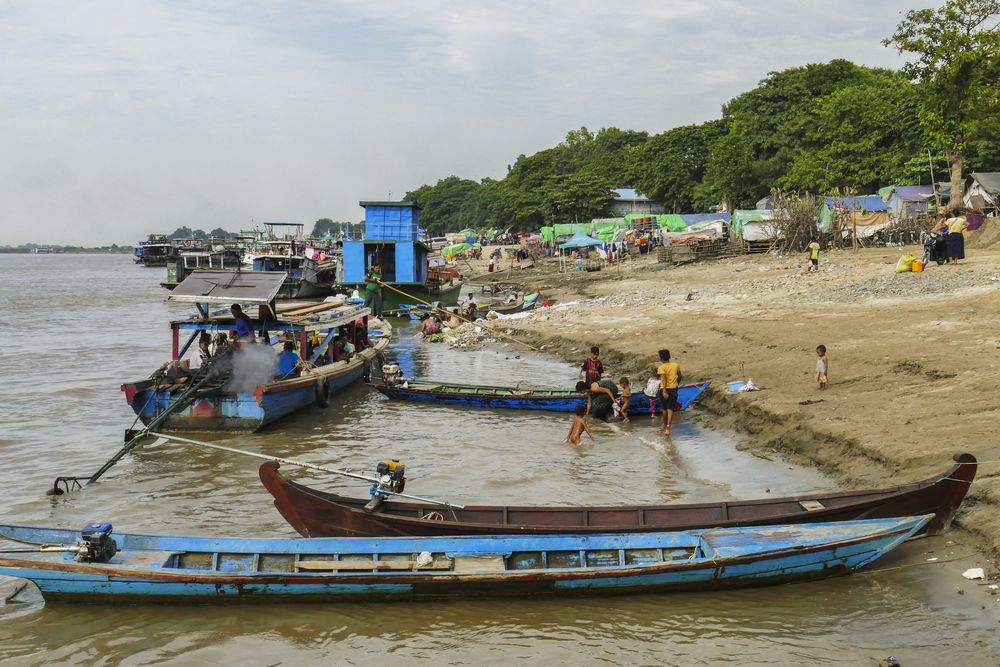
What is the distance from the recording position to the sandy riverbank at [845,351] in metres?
10.4

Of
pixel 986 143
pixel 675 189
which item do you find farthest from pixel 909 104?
pixel 675 189

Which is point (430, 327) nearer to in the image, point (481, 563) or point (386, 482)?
point (386, 482)

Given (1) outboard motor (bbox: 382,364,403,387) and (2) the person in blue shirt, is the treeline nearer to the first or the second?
(1) outboard motor (bbox: 382,364,403,387)

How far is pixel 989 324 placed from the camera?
15.0m

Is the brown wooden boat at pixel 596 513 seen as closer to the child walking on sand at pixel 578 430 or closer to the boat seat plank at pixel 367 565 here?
the boat seat plank at pixel 367 565

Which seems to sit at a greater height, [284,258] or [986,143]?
[986,143]

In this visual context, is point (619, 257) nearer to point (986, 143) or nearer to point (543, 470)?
point (986, 143)

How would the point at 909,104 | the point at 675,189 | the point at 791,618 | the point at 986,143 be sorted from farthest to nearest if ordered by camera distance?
1. the point at 675,189
2. the point at 909,104
3. the point at 986,143
4. the point at 791,618

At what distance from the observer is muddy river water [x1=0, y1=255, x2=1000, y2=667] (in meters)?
7.14

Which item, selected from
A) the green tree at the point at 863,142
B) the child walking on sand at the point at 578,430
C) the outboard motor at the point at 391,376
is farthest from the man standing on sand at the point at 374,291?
the green tree at the point at 863,142

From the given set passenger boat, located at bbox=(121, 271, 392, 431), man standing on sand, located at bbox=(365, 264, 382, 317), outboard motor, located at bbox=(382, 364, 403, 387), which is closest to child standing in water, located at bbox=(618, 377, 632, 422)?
outboard motor, located at bbox=(382, 364, 403, 387)

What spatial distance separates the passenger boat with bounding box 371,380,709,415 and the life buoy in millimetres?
1385

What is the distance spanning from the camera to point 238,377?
15047 mm

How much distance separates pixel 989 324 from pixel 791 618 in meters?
10.2
